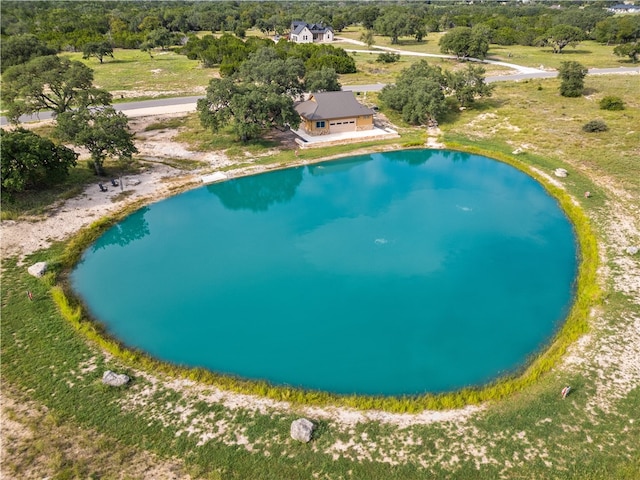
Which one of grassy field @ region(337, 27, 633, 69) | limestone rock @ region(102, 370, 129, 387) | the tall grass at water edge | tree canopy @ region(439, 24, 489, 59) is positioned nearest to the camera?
the tall grass at water edge

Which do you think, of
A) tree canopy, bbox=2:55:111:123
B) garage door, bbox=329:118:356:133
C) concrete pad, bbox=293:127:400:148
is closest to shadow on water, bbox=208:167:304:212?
concrete pad, bbox=293:127:400:148

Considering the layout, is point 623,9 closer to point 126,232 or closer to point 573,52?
point 573,52

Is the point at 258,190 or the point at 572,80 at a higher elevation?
the point at 572,80

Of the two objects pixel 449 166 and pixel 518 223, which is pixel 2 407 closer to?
pixel 518 223

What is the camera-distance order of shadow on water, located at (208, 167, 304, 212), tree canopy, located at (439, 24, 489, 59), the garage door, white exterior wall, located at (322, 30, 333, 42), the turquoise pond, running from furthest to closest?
white exterior wall, located at (322, 30, 333, 42)
tree canopy, located at (439, 24, 489, 59)
the garage door
shadow on water, located at (208, 167, 304, 212)
the turquoise pond

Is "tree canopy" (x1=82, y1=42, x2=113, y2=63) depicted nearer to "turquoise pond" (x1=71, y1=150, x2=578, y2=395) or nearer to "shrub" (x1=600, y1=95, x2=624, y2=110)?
"turquoise pond" (x1=71, y1=150, x2=578, y2=395)

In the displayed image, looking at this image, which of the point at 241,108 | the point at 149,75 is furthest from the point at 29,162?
the point at 149,75

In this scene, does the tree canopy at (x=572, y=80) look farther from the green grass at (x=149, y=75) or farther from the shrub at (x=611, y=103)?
the green grass at (x=149, y=75)
